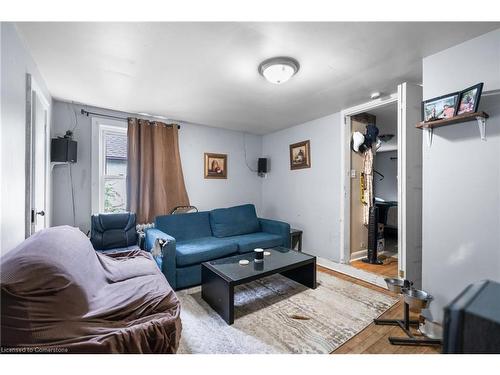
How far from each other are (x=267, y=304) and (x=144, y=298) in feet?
3.90

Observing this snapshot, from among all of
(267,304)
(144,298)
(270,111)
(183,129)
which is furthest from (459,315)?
(183,129)

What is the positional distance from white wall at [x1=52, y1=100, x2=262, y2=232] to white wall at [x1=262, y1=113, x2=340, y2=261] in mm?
506

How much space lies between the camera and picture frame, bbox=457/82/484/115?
56.9 inches

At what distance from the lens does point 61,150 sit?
254cm

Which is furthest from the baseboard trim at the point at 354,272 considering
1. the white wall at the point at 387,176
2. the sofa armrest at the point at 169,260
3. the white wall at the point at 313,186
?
the white wall at the point at 387,176

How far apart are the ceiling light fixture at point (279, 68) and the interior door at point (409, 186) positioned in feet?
4.05

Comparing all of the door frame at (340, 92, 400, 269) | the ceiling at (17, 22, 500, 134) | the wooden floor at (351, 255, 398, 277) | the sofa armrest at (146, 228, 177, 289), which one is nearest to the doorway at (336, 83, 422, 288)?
the ceiling at (17, 22, 500, 134)

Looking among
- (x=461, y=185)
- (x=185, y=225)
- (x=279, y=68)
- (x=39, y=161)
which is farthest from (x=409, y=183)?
(x=39, y=161)

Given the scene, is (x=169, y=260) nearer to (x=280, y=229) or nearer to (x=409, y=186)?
(x=280, y=229)

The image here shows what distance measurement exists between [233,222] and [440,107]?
267 centimetres

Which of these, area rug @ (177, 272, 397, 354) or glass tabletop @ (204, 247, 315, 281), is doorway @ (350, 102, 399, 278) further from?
glass tabletop @ (204, 247, 315, 281)

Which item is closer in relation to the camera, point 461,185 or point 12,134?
point 12,134

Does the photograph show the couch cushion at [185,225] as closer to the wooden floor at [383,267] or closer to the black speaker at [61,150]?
the black speaker at [61,150]
